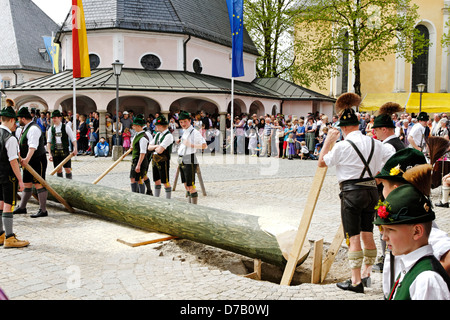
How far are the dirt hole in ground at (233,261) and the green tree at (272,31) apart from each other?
1222 inches

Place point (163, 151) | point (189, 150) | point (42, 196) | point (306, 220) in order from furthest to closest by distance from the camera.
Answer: point (163, 151) < point (189, 150) < point (42, 196) < point (306, 220)

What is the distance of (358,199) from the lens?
4.52 metres

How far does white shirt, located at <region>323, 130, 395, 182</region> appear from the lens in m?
4.51

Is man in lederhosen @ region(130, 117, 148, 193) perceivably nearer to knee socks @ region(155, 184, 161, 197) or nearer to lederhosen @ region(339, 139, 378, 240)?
knee socks @ region(155, 184, 161, 197)

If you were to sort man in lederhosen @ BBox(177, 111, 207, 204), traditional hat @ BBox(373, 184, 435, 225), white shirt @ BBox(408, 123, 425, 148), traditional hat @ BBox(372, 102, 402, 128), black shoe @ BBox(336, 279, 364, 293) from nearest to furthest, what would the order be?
traditional hat @ BBox(373, 184, 435, 225), black shoe @ BBox(336, 279, 364, 293), traditional hat @ BBox(372, 102, 402, 128), man in lederhosen @ BBox(177, 111, 207, 204), white shirt @ BBox(408, 123, 425, 148)

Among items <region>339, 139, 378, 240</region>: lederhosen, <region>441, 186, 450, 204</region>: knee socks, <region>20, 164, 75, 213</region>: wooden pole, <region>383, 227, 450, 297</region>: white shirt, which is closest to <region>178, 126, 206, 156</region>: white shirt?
<region>20, 164, 75, 213</region>: wooden pole

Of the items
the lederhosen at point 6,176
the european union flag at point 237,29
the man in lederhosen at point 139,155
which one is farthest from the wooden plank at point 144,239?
the european union flag at point 237,29

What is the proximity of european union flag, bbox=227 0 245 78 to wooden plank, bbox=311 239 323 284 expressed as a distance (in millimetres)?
15983

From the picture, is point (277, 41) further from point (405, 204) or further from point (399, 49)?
point (405, 204)

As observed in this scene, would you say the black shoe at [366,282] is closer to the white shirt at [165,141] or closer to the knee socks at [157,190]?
the white shirt at [165,141]

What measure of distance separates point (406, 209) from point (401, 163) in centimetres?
75

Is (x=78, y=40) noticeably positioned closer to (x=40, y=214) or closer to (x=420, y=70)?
(x=40, y=214)

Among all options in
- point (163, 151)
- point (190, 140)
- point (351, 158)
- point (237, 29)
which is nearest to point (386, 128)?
point (351, 158)
